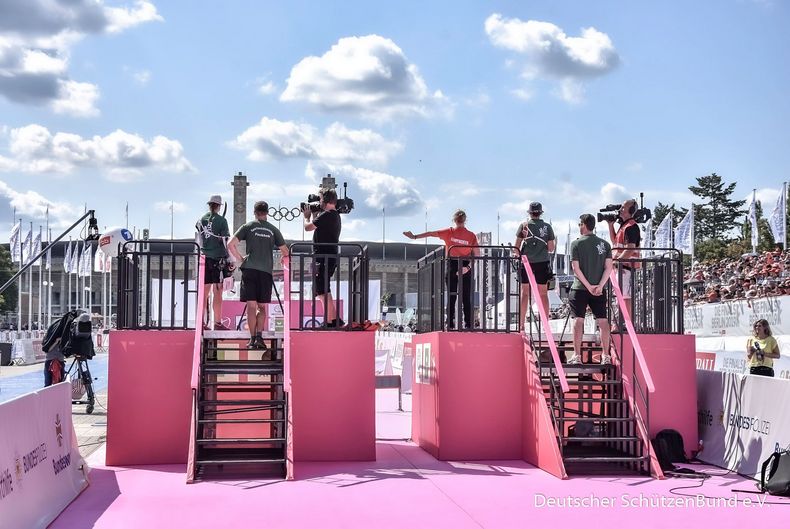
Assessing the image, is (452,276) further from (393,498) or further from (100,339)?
(100,339)

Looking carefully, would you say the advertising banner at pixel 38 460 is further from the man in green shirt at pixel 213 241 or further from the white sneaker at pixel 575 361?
the white sneaker at pixel 575 361

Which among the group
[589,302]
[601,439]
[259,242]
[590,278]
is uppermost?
[259,242]

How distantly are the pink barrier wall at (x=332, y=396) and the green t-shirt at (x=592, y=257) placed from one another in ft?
8.87

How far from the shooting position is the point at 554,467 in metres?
10.5

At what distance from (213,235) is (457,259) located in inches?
125

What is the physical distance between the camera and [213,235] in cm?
1226

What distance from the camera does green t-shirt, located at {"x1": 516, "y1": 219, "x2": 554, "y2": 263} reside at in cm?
1234

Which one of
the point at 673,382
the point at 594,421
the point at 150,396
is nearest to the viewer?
the point at 594,421

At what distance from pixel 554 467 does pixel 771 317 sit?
36.9ft

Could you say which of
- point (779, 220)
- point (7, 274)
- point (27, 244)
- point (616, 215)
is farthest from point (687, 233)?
point (7, 274)

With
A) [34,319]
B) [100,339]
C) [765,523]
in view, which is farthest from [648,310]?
[34,319]

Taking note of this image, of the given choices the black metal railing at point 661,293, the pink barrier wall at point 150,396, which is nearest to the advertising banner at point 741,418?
the black metal railing at point 661,293

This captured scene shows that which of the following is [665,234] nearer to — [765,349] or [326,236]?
[765,349]

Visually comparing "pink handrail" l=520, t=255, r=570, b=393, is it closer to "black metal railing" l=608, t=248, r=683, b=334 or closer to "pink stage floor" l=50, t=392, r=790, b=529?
"pink stage floor" l=50, t=392, r=790, b=529
